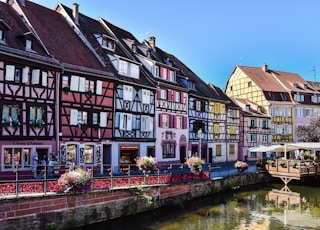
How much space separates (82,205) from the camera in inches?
639

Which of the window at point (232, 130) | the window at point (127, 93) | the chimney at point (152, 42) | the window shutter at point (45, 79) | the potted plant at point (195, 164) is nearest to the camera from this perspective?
the window shutter at point (45, 79)

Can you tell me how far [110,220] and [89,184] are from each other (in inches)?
87.7

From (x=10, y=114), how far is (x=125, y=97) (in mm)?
9520

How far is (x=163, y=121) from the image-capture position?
3203 cm

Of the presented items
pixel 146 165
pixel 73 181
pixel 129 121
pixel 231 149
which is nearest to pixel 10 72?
pixel 73 181

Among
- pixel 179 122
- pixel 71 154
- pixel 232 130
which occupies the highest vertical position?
pixel 179 122

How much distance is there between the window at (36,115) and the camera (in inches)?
808

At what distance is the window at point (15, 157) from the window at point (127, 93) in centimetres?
898

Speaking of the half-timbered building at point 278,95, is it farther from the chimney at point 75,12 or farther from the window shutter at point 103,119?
the window shutter at point 103,119

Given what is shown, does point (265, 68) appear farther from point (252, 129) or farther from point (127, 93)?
point (127, 93)

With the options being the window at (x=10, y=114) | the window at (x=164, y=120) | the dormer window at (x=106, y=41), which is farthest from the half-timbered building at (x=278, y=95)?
the window at (x=10, y=114)

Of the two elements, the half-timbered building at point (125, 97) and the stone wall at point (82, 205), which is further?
the half-timbered building at point (125, 97)

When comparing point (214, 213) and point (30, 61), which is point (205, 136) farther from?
point (30, 61)

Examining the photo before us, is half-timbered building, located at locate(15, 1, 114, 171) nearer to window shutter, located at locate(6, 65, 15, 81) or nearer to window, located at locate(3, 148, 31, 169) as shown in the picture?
window, located at locate(3, 148, 31, 169)
